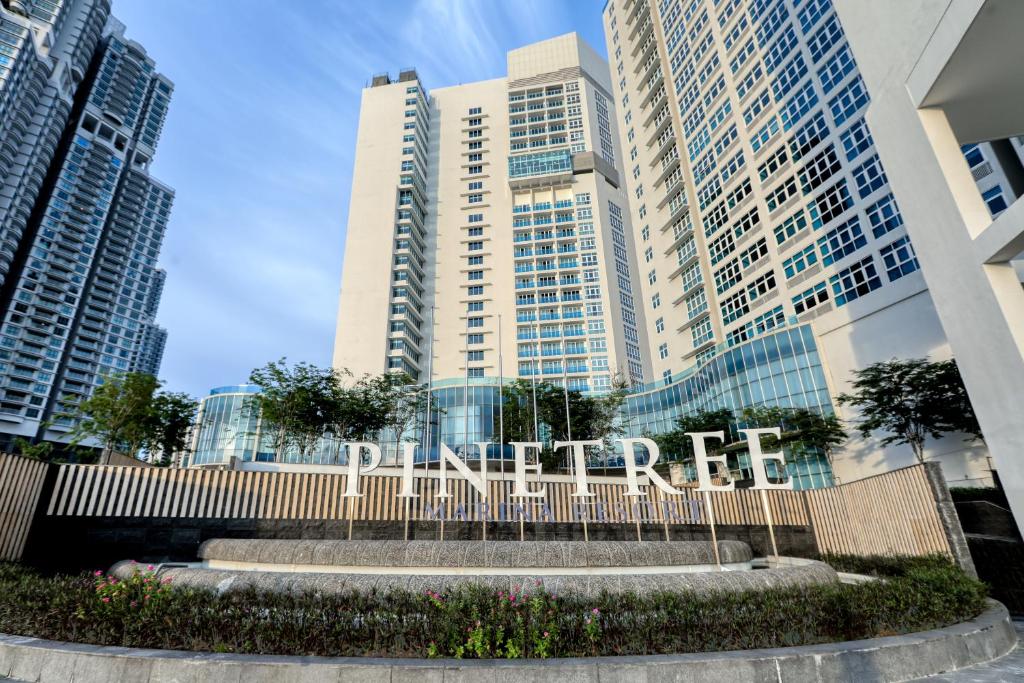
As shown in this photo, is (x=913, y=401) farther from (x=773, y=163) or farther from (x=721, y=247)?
(x=773, y=163)

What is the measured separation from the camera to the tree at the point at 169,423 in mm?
40519

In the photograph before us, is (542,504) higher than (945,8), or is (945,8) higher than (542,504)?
(945,8)

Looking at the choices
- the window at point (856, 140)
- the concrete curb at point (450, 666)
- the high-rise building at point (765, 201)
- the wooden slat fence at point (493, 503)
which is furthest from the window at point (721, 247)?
the concrete curb at point (450, 666)

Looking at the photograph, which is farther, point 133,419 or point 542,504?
point 133,419

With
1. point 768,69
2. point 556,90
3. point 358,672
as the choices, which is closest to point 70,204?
point 556,90

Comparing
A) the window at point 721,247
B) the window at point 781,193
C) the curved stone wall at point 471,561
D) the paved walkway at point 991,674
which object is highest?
the window at point 781,193

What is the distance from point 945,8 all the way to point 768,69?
Result: 159 feet

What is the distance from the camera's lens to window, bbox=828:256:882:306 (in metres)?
38.1

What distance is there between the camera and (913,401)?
105 feet

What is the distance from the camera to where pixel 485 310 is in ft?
278

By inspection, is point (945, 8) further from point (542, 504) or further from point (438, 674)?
point (542, 504)

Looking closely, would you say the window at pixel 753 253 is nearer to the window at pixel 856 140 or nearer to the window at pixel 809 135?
the window at pixel 809 135

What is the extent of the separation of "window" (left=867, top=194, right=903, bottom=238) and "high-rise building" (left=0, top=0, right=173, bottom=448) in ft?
350

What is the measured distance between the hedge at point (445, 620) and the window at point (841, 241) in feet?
132
